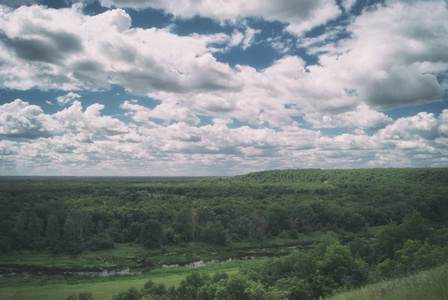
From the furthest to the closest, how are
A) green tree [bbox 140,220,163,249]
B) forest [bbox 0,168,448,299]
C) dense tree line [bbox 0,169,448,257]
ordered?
dense tree line [bbox 0,169,448,257] → green tree [bbox 140,220,163,249] → forest [bbox 0,168,448,299]

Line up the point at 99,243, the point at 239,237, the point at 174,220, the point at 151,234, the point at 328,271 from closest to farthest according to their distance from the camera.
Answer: the point at 328,271 → the point at 99,243 → the point at 151,234 → the point at 239,237 → the point at 174,220

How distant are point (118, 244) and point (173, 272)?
29.8 metres

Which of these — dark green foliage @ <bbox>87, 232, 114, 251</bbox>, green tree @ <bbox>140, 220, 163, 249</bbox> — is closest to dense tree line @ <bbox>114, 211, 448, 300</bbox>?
green tree @ <bbox>140, 220, 163, 249</bbox>

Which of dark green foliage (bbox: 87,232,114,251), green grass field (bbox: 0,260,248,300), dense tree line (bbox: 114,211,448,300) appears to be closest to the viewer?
dense tree line (bbox: 114,211,448,300)

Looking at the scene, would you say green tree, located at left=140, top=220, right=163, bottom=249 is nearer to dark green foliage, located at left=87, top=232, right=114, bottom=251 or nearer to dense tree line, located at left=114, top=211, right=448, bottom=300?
dark green foliage, located at left=87, top=232, right=114, bottom=251

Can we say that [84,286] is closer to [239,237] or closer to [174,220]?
Answer: [174,220]

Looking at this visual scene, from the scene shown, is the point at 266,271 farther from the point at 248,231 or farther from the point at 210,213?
the point at 210,213

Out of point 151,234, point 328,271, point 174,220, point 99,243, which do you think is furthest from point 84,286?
point 174,220

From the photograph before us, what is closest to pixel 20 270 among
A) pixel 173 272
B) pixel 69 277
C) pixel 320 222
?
pixel 69 277

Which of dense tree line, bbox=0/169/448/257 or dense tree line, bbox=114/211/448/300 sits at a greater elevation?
dense tree line, bbox=114/211/448/300

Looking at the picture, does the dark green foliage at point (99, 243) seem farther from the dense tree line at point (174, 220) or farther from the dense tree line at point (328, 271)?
the dense tree line at point (328, 271)

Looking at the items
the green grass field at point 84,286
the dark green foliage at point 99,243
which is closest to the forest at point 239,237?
the dark green foliage at point 99,243

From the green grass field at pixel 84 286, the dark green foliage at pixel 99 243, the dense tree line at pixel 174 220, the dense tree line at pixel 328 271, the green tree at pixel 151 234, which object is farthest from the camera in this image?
the dense tree line at pixel 174 220

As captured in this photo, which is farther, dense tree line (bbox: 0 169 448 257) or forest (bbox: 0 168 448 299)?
dense tree line (bbox: 0 169 448 257)
